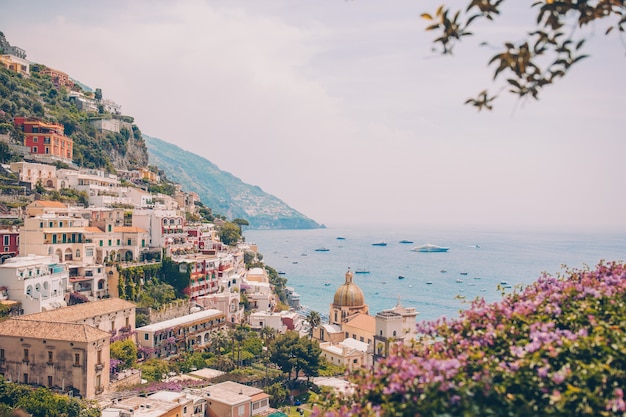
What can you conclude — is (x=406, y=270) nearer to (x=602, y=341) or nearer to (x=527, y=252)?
(x=527, y=252)

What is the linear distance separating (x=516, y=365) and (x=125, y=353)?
29.1 metres

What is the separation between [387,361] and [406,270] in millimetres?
121794

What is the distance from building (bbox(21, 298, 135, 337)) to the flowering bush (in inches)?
972

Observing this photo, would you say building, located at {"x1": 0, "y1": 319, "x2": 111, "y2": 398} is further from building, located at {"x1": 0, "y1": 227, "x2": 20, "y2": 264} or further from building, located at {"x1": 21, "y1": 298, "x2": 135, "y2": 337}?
building, located at {"x1": 0, "y1": 227, "x2": 20, "y2": 264}

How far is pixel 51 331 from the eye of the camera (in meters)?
27.7

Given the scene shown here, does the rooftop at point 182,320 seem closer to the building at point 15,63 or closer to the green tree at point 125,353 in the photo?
the green tree at point 125,353

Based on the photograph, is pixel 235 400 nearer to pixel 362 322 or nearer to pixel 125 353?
pixel 125 353

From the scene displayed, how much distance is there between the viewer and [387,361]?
730 centimetres

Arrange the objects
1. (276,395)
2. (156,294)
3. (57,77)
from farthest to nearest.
Answer: (57,77), (156,294), (276,395)

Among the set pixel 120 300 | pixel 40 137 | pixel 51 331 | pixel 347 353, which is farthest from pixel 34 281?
pixel 40 137

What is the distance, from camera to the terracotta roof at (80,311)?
29.8 metres

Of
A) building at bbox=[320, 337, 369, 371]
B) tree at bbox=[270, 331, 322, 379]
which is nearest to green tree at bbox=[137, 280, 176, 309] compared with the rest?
tree at bbox=[270, 331, 322, 379]

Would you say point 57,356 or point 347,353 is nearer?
point 57,356

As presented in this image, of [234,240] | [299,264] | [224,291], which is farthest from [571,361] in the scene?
[299,264]
